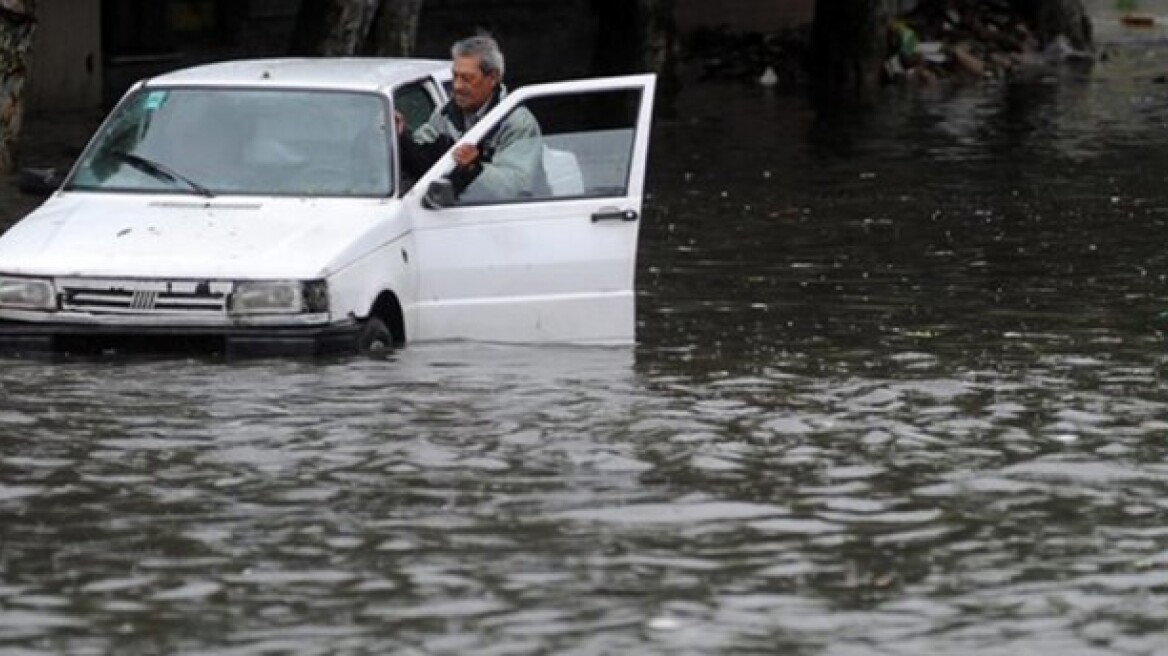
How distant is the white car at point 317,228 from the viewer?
1251 cm

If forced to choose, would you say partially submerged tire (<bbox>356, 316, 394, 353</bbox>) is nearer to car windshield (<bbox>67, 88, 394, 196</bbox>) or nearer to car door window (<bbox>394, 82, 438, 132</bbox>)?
car windshield (<bbox>67, 88, 394, 196</bbox>)

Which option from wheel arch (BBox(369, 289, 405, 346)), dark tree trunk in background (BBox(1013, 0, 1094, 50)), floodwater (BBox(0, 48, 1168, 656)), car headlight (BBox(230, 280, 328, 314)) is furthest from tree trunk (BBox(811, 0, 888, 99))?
car headlight (BBox(230, 280, 328, 314))

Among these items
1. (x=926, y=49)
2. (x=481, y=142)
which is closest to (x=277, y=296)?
(x=481, y=142)

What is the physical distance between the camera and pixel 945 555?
8891mm

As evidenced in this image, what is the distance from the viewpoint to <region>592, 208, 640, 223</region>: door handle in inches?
529

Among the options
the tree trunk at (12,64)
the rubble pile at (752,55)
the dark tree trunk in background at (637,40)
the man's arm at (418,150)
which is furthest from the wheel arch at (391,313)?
the rubble pile at (752,55)

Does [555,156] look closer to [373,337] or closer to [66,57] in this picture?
[373,337]

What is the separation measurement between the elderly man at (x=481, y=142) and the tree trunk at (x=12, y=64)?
5847 mm

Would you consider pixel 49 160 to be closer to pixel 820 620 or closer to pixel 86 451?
pixel 86 451

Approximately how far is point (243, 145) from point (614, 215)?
1727 millimetres

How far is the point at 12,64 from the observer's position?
19.2 m

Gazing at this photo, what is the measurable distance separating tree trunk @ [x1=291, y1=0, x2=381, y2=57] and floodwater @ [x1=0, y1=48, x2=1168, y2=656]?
27.7 feet

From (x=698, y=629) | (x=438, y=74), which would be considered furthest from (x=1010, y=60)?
(x=698, y=629)

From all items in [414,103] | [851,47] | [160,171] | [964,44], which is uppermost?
[964,44]
